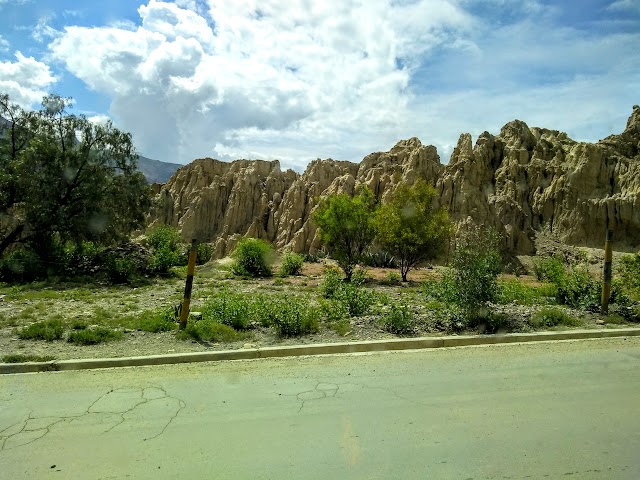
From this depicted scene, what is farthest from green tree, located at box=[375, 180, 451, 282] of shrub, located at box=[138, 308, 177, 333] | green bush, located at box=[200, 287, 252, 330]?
shrub, located at box=[138, 308, 177, 333]

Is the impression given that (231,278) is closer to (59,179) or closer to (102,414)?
(59,179)

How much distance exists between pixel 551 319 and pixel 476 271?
173cm

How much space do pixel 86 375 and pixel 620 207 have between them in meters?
44.8

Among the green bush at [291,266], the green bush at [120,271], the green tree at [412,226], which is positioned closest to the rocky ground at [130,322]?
the green bush at [120,271]

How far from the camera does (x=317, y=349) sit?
7625mm

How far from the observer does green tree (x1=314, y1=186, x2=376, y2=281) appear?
2564 cm

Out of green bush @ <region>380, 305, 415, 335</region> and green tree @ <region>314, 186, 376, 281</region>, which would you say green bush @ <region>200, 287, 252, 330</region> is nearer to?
green bush @ <region>380, 305, 415, 335</region>

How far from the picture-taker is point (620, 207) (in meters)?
41.6

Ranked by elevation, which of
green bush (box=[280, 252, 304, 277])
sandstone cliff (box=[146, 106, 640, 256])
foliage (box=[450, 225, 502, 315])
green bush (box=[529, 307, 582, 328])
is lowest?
green bush (box=[280, 252, 304, 277])

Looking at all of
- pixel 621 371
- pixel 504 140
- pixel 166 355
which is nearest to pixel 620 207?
pixel 504 140

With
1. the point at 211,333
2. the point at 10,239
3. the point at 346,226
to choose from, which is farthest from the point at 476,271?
the point at 10,239

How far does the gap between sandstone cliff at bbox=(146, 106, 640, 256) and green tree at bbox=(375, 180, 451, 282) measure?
12172 mm

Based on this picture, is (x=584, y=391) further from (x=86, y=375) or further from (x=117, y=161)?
(x=117, y=161)

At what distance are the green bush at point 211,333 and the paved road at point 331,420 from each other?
4.03 ft
